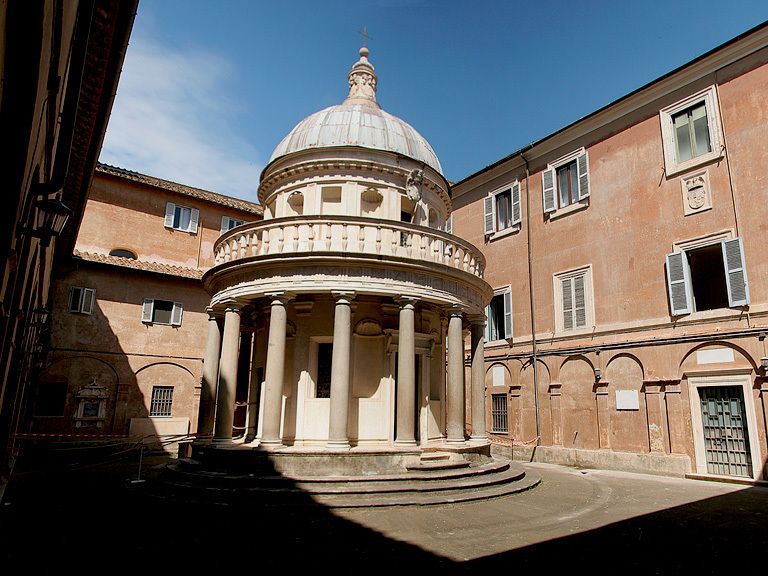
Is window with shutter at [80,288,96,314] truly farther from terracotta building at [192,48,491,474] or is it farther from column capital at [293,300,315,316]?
column capital at [293,300,315,316]

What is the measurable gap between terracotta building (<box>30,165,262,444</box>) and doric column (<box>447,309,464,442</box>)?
50.1 feet

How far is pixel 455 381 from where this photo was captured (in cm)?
1370

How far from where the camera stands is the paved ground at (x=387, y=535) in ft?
22.5

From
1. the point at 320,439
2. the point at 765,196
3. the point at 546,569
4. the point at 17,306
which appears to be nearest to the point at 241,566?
the point at 546,569

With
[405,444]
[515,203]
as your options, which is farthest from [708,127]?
[405,444]

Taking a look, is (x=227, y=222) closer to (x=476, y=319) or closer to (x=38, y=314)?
(x=38, y=314)

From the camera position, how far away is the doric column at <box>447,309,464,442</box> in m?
13.6

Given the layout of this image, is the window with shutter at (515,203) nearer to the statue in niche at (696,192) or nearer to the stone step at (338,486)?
the statue in niche at (696,192)

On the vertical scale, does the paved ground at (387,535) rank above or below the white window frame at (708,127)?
below

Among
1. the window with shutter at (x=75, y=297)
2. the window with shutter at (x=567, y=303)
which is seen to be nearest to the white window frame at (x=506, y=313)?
the window with shutter at (x=567, y=303)

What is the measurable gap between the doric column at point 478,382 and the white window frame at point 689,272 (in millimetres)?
6553

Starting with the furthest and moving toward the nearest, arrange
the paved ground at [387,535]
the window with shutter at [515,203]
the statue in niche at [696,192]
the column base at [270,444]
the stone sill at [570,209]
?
the window with shutter at [515,203] < the stone sill at [570,209] < the statue in niche at [696,192] < the column base at [270,444] < the paved ground at [387,535]

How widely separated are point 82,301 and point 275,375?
A: 48.4 ft

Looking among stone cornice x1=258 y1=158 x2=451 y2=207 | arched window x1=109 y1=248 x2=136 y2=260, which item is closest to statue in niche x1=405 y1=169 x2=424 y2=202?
stone cornice x1=258 y1=158 x2=451 y2=207
